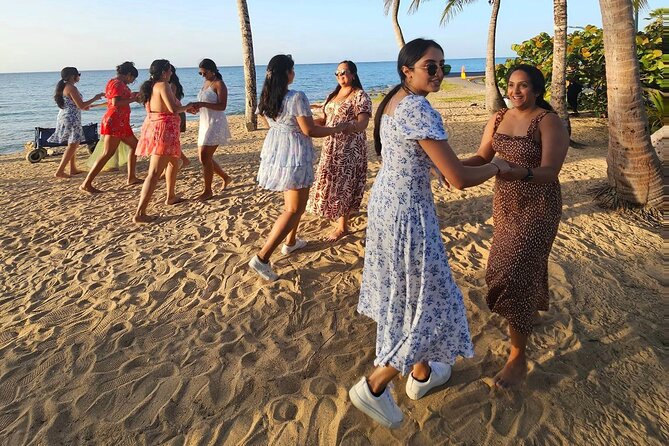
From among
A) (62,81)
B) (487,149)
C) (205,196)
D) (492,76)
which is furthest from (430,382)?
(492,76)

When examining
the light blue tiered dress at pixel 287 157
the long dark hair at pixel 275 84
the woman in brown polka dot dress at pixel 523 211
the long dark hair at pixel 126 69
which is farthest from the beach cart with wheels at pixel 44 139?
the woman in brown polka dot dress at pixel 523 211

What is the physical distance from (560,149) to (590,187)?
14.5 feet

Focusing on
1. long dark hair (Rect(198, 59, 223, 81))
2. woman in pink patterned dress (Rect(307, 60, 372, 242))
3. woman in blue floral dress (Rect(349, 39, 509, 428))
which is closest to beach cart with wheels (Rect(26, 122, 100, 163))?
long dark hair (Rect(198, 59, 223, 81))

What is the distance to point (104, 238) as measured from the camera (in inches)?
197

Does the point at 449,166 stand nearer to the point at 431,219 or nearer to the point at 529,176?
the point at 431,219

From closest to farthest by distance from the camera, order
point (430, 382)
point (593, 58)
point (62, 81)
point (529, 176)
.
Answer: point (529, 176), point (430, 382), point (62, 81), point (593, 58)

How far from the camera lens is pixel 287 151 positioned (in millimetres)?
3879

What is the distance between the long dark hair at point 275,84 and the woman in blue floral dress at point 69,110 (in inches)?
192

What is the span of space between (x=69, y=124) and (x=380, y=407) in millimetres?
7436

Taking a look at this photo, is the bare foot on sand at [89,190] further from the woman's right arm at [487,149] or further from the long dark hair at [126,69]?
the woman's right arm at [487,149]

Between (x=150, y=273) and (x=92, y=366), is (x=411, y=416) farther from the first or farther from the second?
(x=150, y=273)

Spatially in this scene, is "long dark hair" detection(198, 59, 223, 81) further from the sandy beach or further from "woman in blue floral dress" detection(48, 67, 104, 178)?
"woman in blue floral dress" detection(48, 67, 104, 178)

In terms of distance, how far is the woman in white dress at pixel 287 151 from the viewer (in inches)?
144

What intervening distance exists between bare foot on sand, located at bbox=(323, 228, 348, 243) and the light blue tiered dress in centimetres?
101
